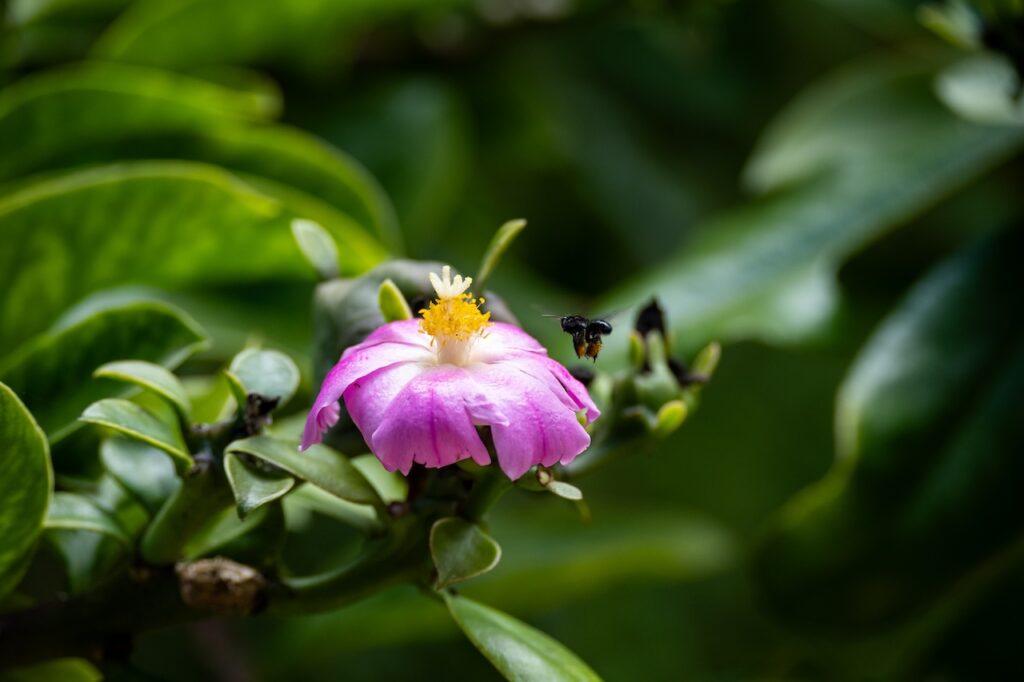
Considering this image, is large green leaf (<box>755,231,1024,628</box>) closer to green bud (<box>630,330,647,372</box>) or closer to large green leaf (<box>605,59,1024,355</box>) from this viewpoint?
large green leaf (<box>605,59,1024,355</box>)

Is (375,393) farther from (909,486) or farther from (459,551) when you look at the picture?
(909,486)

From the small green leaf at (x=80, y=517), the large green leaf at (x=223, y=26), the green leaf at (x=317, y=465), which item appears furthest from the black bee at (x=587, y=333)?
the large green leaf at (x=223, y=26)

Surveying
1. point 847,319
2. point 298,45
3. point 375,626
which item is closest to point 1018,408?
point 847,319

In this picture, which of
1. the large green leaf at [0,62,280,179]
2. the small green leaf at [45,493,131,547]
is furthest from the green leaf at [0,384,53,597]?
the large green leaf at [0,62,280,179]

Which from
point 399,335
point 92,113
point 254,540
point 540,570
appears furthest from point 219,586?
point 540,570

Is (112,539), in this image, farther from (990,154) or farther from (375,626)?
(990,154)

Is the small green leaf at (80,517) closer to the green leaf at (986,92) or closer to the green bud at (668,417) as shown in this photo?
the green bud at (668,417)

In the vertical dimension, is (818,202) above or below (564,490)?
above
